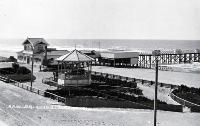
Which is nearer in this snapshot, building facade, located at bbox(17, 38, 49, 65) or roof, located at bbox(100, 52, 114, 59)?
roof, located at bbox(100, 52, 114, 59)

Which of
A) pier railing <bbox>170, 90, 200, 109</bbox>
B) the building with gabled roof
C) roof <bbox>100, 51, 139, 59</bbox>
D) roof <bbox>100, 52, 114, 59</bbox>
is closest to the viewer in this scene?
pier railing <bbox>170, 90, 200, 109</bbox>

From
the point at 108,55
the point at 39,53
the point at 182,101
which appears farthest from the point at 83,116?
the point at 39,53

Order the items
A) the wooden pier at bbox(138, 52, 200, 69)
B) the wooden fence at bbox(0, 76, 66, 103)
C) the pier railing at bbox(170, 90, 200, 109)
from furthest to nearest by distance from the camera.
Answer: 1. the wooden pier at bbox(138, 52, 200, 69)
2. the wooden fence at bbox(0, 76, 66, 103)
3. the pier railing at bbox(170, 90, 200, 109)

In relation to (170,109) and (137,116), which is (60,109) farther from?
(170,109)

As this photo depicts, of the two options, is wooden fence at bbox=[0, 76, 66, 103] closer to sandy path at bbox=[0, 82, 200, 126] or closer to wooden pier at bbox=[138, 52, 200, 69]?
sandy path at bbox=[0, 82, 200, 126]

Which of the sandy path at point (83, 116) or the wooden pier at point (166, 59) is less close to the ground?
the wooden pier at point (166, 59)

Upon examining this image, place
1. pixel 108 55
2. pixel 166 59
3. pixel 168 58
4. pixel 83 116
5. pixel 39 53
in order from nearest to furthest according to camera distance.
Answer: pixel 83 116
pixel 39 53
pixel 108 55
pixel 168 58
pixel 166 59

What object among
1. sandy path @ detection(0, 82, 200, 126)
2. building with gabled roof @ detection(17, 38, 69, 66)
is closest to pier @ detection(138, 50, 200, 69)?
building with gabled roof @ detection(17, 38, 69, 66)

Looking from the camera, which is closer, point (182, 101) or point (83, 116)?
point (83, 116)

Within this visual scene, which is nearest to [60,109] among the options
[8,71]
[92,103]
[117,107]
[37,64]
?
[92,103]

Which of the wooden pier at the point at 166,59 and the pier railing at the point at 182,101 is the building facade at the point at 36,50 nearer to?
the wooden pier at the point at 166,59

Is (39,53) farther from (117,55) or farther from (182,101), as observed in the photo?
(182,101)

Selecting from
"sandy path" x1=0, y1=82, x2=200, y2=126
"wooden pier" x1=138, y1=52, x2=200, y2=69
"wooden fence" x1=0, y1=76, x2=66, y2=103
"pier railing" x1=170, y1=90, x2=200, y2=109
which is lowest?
"sandy path" x1=0, y1=82, x2=200, y2=126

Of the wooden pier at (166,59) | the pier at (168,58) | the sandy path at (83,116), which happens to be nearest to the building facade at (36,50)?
the wooden pier at (166,59)
